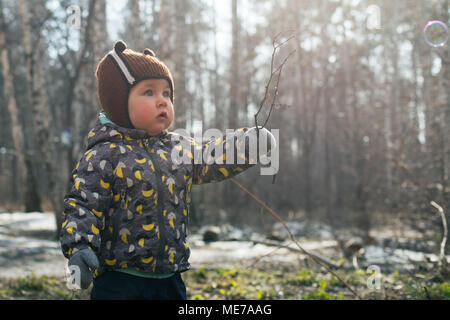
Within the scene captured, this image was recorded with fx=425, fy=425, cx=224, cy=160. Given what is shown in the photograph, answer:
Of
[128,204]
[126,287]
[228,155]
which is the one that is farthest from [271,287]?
[128,204]

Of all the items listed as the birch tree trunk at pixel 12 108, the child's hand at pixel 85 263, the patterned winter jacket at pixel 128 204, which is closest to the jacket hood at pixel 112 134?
the patterned winter jacket at pixel 128 204

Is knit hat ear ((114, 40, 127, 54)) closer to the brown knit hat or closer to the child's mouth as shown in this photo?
the brown knit hat

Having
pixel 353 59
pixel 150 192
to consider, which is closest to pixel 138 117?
pixel 150 192

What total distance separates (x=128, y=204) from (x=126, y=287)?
0.42m

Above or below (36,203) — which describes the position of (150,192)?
above

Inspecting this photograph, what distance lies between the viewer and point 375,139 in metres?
9.82

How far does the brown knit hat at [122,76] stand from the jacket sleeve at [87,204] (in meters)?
0.27

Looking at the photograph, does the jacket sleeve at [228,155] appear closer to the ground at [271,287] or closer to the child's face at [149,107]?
the child's face at [149,107]

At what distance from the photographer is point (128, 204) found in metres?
2.19

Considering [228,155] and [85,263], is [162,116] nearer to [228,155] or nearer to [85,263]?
[228,155]

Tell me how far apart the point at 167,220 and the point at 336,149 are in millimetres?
22703

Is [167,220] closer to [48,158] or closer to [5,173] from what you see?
[48,158]

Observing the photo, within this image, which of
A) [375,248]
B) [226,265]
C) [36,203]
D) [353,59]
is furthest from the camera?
[353,59]

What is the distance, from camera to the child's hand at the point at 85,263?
1.83 m
